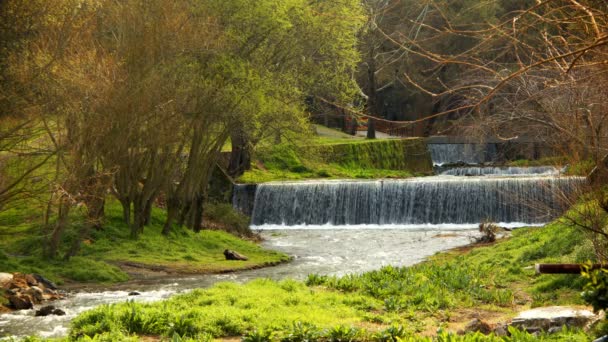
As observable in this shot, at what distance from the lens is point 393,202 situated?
101 feet

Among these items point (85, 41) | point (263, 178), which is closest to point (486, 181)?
point (263, 178)

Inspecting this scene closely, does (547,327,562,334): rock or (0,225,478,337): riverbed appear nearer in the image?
(547,327,562,334): rock

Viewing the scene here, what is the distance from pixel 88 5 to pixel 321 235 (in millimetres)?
13280

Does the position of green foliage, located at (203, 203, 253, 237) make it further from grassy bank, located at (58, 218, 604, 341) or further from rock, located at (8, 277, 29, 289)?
grassy bank, located at (58, 218, 604, 341)

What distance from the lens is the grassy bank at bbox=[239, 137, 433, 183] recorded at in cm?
3606

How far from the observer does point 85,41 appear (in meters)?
17.3

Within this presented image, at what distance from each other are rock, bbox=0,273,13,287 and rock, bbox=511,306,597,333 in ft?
32.4

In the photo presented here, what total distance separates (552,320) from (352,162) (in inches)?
1214

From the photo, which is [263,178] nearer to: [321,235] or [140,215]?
[321,235]

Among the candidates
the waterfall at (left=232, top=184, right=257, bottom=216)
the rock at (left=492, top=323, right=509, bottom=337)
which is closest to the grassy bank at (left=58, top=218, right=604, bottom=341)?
the rock at (left=492, top=323, right=509, bottom=337)

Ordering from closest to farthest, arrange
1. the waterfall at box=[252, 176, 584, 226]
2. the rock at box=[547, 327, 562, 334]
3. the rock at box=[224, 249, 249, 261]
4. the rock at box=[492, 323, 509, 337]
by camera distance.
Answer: the rock at box=[547, 327, 562, 334], the rock at box=[492, 323, 509, 337], the rock at box=[224, 249, 249, 261], the waterfall at box=[252, 176, 584, 226]

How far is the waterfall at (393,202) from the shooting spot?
2916 cm

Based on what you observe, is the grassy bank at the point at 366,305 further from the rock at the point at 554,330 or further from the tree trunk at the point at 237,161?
the tree trunk at the point at 237,161

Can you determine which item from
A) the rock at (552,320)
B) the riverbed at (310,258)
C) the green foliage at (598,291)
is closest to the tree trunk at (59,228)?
the riverbed at (310,258)
